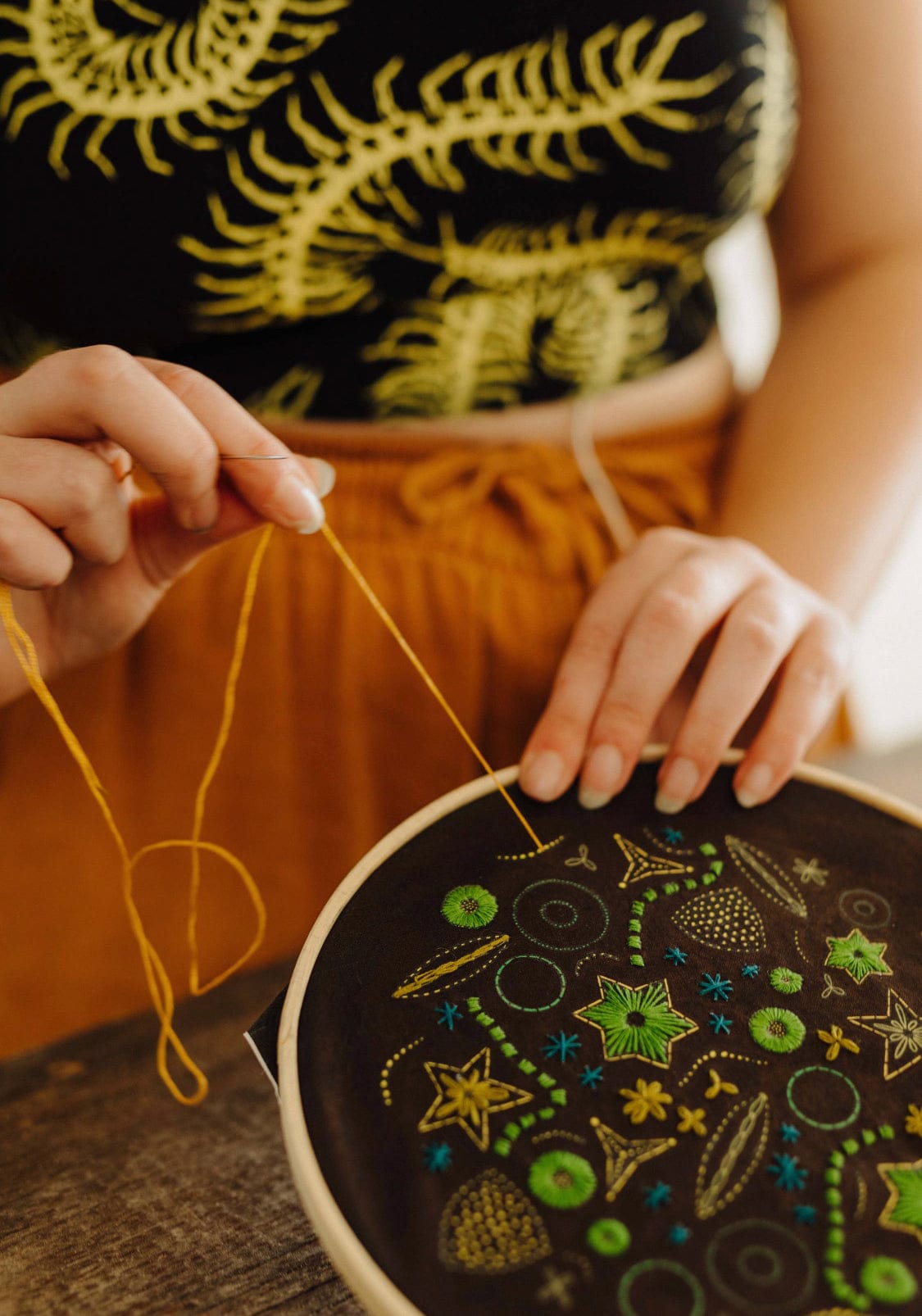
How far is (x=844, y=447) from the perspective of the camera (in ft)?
2.39

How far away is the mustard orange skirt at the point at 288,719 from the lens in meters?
0.57

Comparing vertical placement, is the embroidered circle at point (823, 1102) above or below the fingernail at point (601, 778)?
below

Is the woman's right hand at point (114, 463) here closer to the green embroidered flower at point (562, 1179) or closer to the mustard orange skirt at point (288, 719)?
the mustard orange skirt at point (288, 719)

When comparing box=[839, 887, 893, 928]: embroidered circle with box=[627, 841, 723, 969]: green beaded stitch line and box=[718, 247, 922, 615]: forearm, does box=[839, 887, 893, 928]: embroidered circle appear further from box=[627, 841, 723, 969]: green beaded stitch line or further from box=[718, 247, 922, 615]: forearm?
box=[718, 247, 922, 615]: forearm

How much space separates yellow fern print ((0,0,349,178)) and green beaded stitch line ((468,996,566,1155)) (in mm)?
563

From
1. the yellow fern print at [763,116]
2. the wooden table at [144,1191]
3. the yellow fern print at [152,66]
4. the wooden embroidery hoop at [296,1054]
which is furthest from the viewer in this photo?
the yellow fern print at [763,116]

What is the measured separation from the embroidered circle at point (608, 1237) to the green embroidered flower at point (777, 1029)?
107 mm

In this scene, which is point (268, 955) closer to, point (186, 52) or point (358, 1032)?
point (358, 1032)

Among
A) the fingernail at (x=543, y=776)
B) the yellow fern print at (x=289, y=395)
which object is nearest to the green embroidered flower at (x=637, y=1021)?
the fingernail at (x=543, y=776)

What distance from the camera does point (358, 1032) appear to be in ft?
1.27

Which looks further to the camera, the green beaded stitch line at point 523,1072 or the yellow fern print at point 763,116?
the yellow fern print at point 763,116

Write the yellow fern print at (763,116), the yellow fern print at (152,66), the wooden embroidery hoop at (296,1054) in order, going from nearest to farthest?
the wooden embroidery hoop at (296,1054) → the yellow fern print at (152,66) → the yellow fern print at (763,116)

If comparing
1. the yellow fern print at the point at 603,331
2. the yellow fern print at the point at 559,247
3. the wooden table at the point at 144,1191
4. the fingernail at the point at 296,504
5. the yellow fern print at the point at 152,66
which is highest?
the yellow fern print at the point at 152,66

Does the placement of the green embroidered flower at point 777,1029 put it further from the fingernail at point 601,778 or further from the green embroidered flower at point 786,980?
the fingernail at point 601,778
